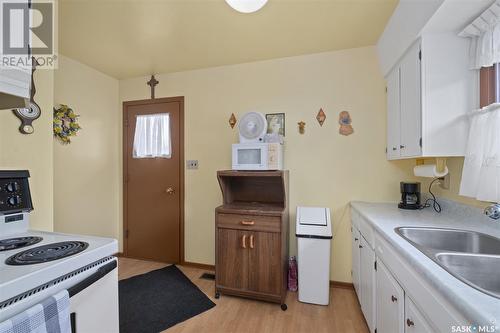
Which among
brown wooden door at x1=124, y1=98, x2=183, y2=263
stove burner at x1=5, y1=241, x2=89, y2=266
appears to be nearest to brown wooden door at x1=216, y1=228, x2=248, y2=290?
brown wooden door at x1=124, y1=98, x2=183, y2=263

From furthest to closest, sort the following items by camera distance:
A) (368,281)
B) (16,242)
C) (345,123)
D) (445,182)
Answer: (345,123) < (445,182) < (368,281) < (16,242)

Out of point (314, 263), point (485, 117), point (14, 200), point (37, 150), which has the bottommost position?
point (314, 263)

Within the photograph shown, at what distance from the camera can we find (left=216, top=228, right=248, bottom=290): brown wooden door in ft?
6.56

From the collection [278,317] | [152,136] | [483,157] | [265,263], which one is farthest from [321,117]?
[152,136]

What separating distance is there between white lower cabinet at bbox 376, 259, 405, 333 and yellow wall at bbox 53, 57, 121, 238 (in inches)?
120

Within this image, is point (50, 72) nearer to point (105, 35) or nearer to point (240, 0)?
point (105, 35)

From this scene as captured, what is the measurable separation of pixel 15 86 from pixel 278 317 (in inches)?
87.3

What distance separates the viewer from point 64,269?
0.78 m

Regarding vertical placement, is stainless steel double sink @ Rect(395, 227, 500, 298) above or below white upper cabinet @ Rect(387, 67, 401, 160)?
below

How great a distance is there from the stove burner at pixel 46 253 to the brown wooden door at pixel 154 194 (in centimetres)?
178

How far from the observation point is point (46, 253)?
860 mm

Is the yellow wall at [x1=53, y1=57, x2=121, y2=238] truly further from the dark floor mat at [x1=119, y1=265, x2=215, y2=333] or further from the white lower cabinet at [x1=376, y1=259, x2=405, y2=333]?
the white lower cabinet at [x1=376, y1=259, x2=405, y2=333]

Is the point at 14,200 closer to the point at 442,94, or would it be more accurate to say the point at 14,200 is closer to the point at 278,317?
the point at 278,317

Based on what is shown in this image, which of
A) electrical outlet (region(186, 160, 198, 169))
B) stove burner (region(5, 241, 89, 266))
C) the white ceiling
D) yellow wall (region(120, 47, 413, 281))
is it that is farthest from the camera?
electrical outlet (region(186, 160, 198, 169))
